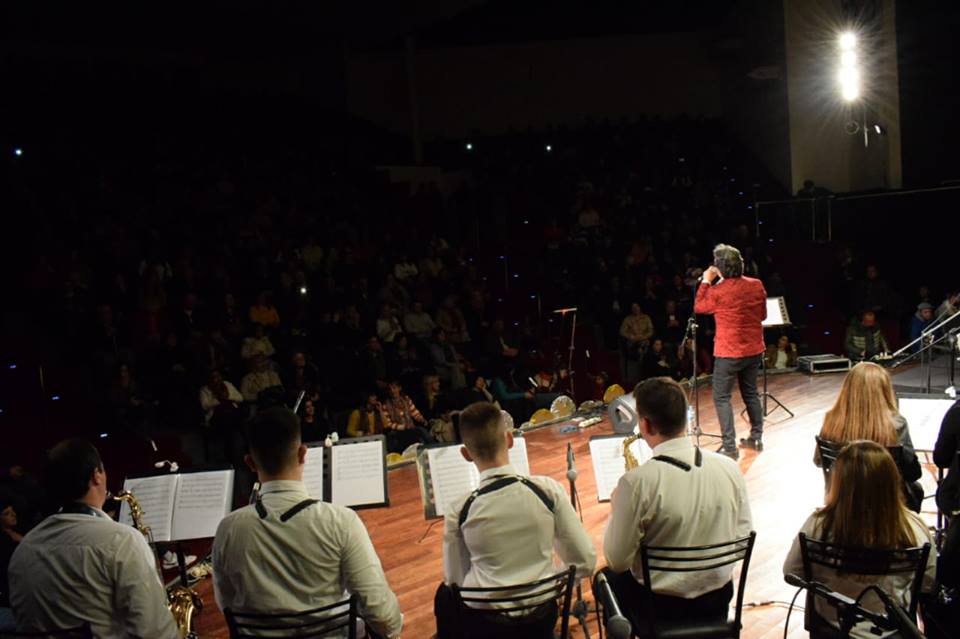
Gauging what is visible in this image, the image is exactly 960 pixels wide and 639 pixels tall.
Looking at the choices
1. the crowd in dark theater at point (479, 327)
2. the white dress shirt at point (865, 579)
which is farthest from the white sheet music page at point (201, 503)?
the white dress shirt at point (865, 579)

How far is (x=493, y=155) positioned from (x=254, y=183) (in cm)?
432

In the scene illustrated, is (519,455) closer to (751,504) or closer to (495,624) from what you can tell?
Answer: (495,624)

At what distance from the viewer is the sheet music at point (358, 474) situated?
3.96 meters

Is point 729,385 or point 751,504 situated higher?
point 729,385

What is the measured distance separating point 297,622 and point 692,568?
1.27m

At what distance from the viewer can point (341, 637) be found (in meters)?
2.68

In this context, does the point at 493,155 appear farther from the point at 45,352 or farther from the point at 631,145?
the point at 45,352

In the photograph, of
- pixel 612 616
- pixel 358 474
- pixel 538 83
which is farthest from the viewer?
pixel 538 83

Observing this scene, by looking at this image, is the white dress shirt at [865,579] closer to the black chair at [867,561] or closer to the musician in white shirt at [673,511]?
the black chair at [867,561]

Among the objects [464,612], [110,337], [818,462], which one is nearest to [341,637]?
[464,612]

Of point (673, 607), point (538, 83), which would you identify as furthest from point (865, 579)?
point (538, 83)

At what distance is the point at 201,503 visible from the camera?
359 cm

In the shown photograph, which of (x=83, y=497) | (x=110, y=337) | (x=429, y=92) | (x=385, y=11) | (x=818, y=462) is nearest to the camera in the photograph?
(x=83, y=497)

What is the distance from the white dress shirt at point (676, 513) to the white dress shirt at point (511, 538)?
0.48ft
